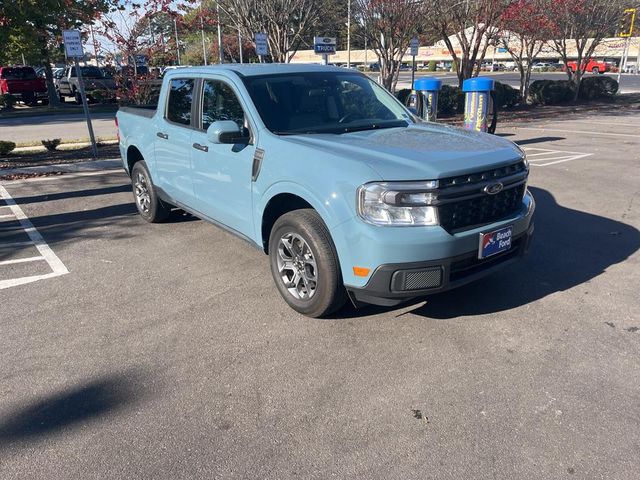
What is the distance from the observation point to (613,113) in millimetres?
19562

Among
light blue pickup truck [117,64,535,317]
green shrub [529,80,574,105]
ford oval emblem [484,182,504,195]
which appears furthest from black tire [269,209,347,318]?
green shrub [529,80,574,105]

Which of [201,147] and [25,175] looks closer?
[201,147]

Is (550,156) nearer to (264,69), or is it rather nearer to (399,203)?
(264,69)

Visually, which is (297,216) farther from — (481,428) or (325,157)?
(481,428)

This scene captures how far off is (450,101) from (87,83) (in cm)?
1681

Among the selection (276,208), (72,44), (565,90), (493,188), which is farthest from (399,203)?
(565,90)

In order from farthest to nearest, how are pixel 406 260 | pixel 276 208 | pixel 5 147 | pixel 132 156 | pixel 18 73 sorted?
1. pixel 18 73
2. pixel 5 147
3. pixel 132 156
4. pixel 276 208
5. pixel 406 260

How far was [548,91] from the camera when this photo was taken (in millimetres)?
22672

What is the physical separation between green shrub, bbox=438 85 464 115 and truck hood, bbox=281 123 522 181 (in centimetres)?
1483

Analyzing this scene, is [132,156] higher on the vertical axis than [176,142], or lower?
lower

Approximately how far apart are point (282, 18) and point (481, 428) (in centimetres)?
1695

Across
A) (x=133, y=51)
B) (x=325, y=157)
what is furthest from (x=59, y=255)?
(x=133, y=51)

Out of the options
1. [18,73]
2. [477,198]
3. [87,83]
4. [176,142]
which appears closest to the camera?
[477,198]

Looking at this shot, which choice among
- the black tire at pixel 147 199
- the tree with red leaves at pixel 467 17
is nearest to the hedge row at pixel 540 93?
the tree with red leaves at pixel 467 17
